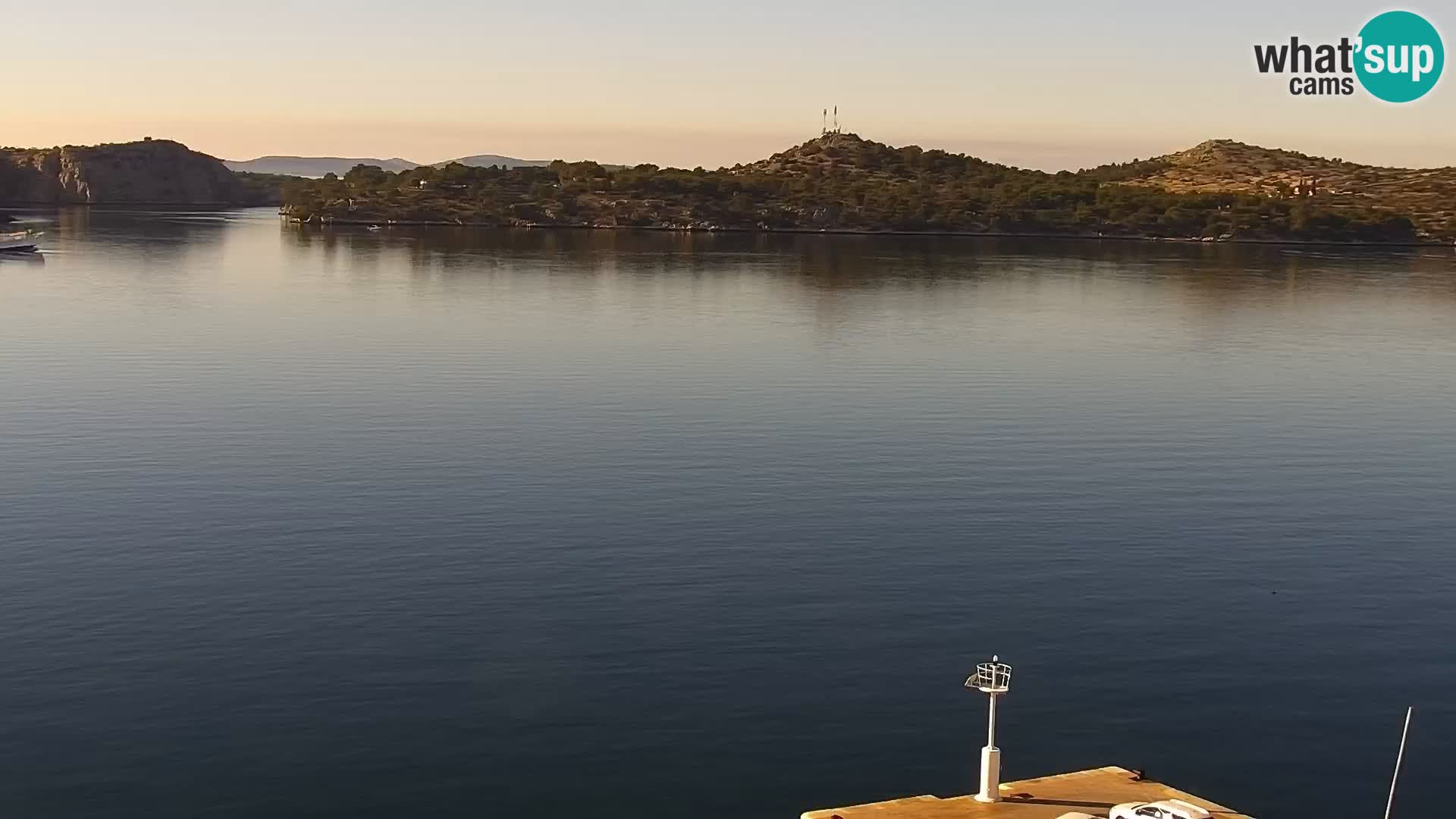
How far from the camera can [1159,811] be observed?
1673 inches

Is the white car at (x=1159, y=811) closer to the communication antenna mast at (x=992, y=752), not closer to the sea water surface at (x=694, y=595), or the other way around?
the communication antenna mast at (x=992, y=752)

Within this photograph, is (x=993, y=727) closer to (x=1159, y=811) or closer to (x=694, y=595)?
(x=1159, y=811)

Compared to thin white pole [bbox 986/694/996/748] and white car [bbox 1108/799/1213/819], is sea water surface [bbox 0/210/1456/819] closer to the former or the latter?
thin white pole [bbox 986/694/996/748]

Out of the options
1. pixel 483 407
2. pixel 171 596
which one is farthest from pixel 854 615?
pixel 483 407

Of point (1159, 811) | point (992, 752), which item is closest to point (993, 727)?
point (992, 752)

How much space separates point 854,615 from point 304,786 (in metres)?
26.5

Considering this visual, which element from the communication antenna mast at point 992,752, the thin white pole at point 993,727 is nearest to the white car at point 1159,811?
the communication antenna mast at point 992,752

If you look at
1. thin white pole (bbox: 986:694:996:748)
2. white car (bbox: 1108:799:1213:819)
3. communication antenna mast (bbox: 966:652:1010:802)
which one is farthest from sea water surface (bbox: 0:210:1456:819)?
white car (bbox: 1108:799:1213:819)

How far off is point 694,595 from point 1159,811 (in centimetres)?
3048

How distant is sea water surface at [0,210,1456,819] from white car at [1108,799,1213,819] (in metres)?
7.37

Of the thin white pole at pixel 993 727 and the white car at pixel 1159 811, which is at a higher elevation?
the thin white pole at pixel 993 727

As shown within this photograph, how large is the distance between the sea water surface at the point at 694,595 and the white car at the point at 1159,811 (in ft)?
24.2

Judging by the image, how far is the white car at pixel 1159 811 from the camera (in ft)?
139

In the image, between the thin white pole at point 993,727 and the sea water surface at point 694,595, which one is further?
the sea water surface at point 694,595
